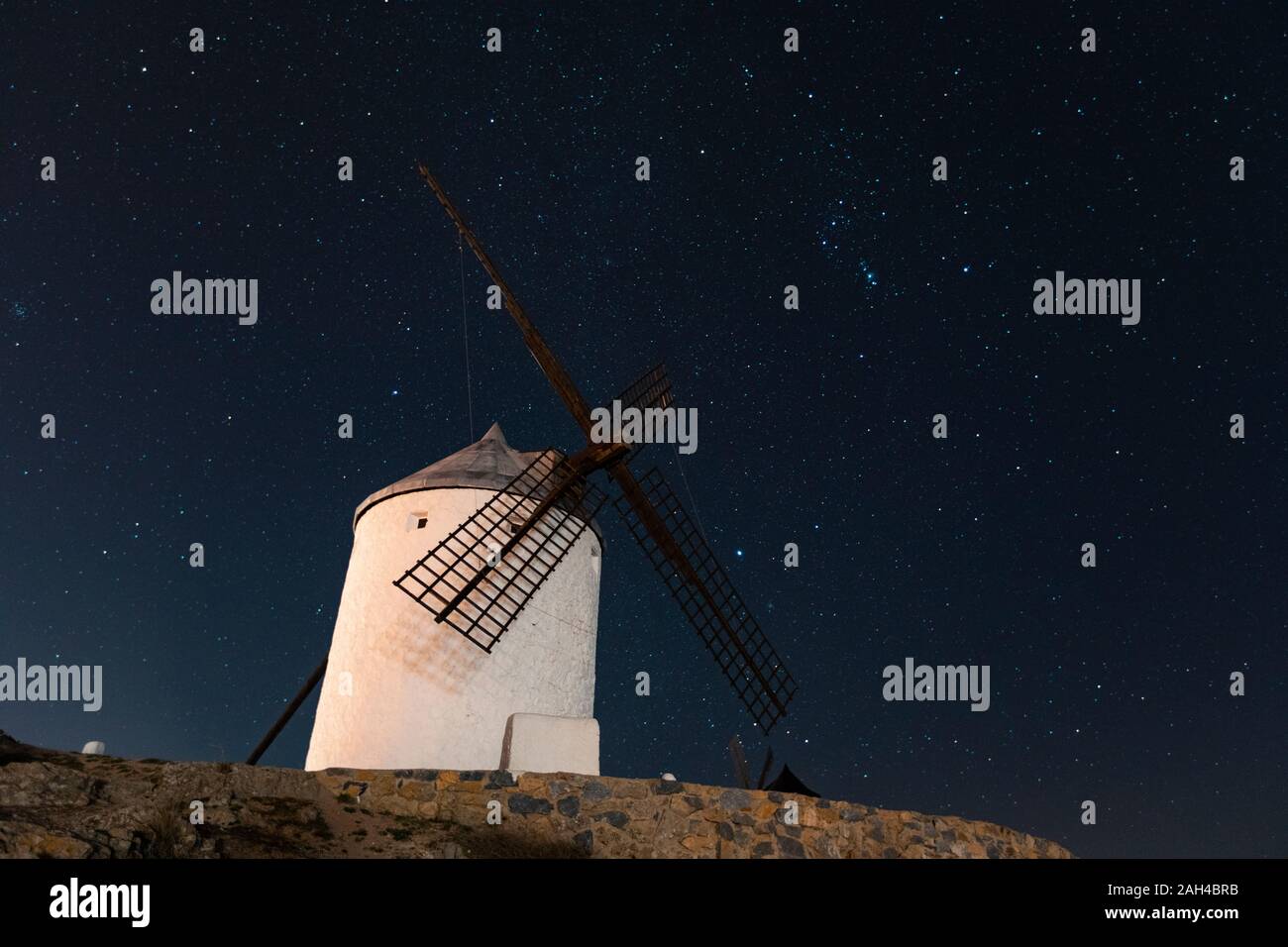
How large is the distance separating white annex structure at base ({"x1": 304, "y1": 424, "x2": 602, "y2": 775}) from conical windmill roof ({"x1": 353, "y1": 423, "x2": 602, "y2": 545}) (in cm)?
3

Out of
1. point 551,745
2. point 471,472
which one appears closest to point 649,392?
point 471,472

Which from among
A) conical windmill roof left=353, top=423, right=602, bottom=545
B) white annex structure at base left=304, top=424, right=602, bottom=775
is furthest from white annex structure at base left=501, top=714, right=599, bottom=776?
conical windmill roof left=353, top=423, right=602, bottom=545

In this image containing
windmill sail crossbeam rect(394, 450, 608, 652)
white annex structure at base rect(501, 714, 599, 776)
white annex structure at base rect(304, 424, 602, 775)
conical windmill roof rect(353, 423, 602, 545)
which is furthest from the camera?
conical windmill roof rect(353, 423, 602, 545)

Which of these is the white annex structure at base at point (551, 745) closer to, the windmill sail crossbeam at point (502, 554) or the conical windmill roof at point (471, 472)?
the windmill sail crossbeam at point (502, 554)

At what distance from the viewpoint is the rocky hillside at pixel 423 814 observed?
905 cm

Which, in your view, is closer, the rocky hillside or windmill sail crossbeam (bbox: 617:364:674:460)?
the rocky hillside

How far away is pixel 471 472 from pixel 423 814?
704 centimetres

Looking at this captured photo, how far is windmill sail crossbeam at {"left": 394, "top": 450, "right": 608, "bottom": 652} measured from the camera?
49.0 ft

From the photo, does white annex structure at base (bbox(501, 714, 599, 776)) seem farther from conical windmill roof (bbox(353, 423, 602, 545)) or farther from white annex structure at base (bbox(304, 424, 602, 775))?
conical windmill roof (bbox(353, 423, 602, 545))

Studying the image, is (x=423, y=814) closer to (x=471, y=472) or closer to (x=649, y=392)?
(x=471, y=472)

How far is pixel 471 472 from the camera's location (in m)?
16.5
